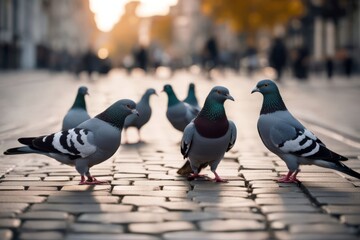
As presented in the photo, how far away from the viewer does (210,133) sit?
7305 millimetres

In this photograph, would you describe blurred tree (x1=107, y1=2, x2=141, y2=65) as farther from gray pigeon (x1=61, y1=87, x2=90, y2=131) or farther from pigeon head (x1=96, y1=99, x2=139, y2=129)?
pigeon head (x1=96, y1=99, x2=139, y2=129)

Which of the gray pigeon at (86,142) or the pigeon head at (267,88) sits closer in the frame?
the gray pigeon at (86,142)

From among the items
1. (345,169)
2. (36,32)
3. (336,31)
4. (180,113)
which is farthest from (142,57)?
(345,169)

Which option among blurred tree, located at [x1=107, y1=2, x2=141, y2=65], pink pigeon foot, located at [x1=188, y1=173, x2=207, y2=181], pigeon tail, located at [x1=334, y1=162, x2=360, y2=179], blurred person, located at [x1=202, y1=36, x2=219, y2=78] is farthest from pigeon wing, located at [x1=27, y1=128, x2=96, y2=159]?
blurred tree, located at [x1=107, y1=2, x2=141, y2=65]

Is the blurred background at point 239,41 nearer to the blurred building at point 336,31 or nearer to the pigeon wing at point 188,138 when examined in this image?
the blurred building at point 336,31

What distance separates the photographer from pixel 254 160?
30.1ft

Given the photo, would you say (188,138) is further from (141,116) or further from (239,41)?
(239,41)

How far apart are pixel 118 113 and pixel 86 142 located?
1.33 ft

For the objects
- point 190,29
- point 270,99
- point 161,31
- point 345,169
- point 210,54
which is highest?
point 190,29

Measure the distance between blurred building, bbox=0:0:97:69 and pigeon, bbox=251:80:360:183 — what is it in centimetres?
3436

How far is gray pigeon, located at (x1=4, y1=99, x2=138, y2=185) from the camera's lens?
703 cm

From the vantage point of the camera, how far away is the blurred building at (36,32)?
5328 centimetres

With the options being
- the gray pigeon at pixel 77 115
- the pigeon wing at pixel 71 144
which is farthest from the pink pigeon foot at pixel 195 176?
the gray pigeon at pixel 77 115

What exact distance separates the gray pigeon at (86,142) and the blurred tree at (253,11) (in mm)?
51288
